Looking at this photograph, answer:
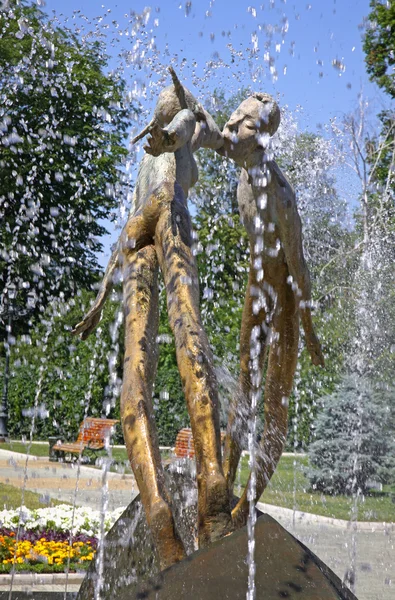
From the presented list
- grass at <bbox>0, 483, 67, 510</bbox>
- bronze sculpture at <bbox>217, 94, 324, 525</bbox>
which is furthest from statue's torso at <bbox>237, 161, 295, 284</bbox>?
grass at <bbox>0, 483, 67, 510</bbox>

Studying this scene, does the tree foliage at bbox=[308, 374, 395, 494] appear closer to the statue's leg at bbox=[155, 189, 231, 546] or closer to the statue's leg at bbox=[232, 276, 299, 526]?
the statue's leg at bbox=[232, 276, 299, 526]

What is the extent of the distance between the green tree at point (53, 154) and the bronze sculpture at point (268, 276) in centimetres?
1597

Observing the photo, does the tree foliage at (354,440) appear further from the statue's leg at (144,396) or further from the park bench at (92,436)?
the statue's leg at (144,396)

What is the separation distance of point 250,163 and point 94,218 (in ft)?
55.1

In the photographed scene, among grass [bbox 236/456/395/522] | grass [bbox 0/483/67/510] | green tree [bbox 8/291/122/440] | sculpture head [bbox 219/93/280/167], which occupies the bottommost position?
grass [bbox 0/483/67/510]

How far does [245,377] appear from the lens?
177 inches

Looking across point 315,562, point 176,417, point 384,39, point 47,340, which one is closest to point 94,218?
point 47,340

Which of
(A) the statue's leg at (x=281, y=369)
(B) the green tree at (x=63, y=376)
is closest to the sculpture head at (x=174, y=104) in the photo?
(A) the statue's leg at (x=281, y=369)

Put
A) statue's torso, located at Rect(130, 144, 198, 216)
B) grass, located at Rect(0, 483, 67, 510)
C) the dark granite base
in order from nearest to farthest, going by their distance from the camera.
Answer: the dark granite base, statue's torso, located at Rect(130, 144, 198, 216), grass, located at Rect(0, 483, 67, 510)

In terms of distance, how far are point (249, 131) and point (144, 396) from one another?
5.08ft

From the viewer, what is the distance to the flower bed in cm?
648

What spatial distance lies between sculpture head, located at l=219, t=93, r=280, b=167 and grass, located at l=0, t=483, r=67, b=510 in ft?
18.9

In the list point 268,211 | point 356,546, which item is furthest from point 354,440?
point 268,211

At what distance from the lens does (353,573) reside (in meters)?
6.84
